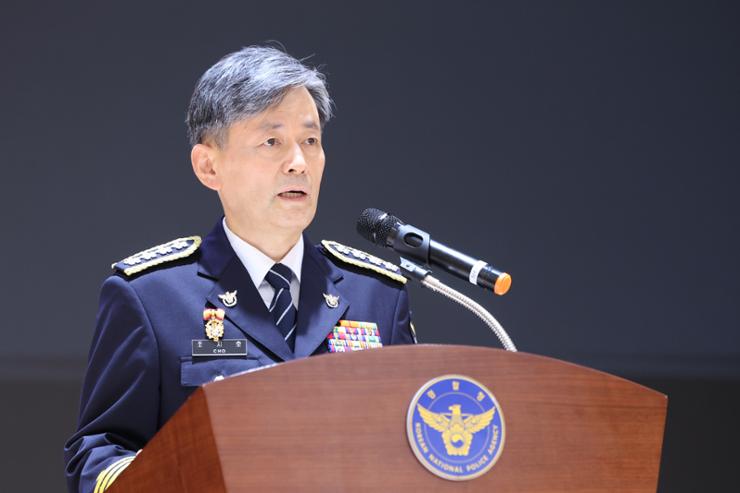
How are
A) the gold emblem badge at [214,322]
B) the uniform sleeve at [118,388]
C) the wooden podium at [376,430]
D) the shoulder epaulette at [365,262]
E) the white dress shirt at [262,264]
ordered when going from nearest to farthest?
the wooden podium at [376,430], the uniform sleeve at [118,388], the gold emblem badge at [214,322], the white dress shirt at [262,264], the shoulder epaulette at [365,262]

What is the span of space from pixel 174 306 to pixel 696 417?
1.73 metres

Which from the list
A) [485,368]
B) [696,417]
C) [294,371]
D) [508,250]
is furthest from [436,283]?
[696,417]

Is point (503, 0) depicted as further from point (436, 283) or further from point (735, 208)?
point (436, 283)

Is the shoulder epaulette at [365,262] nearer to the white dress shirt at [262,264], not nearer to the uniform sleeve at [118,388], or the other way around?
the white dress shirt at [262,264]

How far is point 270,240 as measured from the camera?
5.82 feet

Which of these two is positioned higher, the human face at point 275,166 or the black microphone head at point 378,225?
the human face at point 275,166

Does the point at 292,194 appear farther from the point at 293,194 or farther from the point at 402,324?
the point at 402,324

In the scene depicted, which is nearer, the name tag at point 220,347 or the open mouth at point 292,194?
the name tag at point 220,347

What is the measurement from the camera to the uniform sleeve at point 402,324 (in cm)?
185

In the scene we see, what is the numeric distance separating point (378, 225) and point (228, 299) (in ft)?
1.06

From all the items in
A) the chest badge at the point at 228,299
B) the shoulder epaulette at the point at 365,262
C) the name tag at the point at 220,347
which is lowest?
the name tag at the point at 220,347

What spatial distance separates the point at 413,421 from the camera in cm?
106

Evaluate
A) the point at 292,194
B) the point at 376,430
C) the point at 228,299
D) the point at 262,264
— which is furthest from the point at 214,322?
the point at 376,430

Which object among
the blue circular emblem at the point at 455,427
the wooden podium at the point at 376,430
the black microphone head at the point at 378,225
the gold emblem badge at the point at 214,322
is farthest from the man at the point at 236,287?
the blue circular emblem at the point at 455,427
